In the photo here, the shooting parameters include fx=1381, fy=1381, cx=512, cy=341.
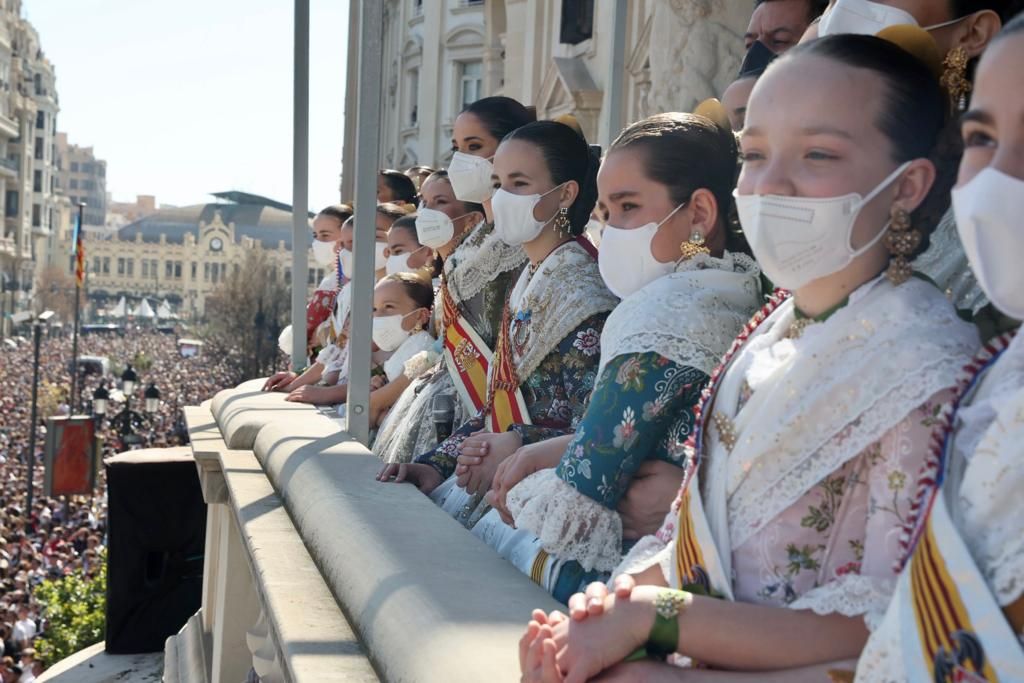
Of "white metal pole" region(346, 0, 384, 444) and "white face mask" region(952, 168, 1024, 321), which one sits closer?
"white face mask" region(952, 168, 1024, 321)

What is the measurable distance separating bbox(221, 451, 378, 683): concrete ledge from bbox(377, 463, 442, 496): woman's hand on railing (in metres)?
0.31

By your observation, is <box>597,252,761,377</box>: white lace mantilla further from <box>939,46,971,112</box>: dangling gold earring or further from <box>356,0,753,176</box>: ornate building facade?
<box>356,0,753,176</box>: ornate building facade

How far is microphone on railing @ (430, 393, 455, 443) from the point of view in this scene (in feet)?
15.5

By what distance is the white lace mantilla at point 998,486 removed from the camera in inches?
62.7

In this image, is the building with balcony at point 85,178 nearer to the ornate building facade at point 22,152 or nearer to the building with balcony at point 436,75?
the ornate building facade at point 22,152

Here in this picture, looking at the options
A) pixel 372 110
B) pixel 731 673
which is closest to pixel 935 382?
pixel 731 673

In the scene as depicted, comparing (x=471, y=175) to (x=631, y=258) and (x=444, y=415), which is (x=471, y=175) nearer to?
(x=444, y=415)

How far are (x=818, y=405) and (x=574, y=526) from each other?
0.88 m

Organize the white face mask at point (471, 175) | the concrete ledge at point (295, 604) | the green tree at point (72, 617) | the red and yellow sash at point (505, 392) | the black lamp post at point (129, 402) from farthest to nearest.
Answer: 1. the black lamp post at point (129, 402)
2. the green tree at point (72, 617)
3. the white face mask at point (471, 175)
4. the red and yellow sash at point (505, 392)
5. the concrete ledge at point (295, 604)

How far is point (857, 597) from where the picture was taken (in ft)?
6.17

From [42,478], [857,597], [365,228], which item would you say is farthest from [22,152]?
[857,597]

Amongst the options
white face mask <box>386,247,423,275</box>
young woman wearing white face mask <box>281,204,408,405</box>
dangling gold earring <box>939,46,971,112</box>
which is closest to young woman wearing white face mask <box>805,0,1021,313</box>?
dangling gold earring <box>939,46,971,112</box>

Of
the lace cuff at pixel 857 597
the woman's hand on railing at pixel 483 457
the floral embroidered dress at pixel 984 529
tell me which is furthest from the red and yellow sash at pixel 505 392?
the floral embroidered dress at pixel 984 529

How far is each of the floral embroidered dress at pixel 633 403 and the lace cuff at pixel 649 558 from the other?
0.33 metres
